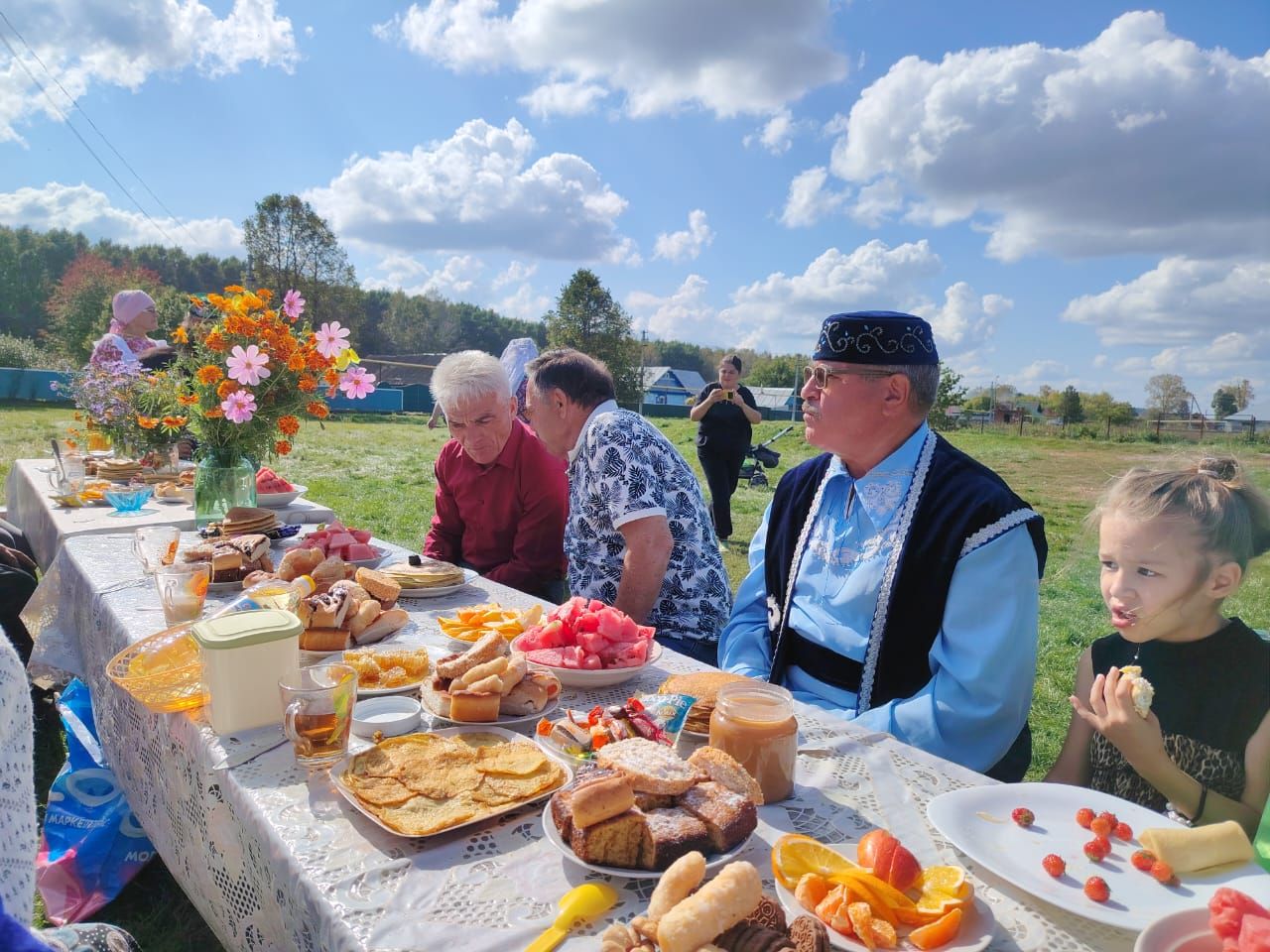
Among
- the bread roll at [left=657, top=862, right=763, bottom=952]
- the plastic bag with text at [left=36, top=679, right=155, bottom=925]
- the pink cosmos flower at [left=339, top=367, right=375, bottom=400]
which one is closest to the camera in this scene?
the bread roll at [left=657, top=862, right=763, bottom=952]

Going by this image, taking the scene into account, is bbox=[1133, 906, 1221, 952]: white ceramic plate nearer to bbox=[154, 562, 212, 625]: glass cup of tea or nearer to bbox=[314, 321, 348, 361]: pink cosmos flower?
bbox=[154, 562, 212, 625]: glass cup of tea

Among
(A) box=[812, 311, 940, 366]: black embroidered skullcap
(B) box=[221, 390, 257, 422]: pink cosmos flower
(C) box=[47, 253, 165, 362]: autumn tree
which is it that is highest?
(C) box=[47, 253, 165, 362]: autumn tree

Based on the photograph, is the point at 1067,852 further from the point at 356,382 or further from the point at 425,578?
the point at 356,382

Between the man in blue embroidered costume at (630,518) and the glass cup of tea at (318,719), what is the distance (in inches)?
60.8

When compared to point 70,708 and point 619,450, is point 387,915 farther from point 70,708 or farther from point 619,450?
point 70,708

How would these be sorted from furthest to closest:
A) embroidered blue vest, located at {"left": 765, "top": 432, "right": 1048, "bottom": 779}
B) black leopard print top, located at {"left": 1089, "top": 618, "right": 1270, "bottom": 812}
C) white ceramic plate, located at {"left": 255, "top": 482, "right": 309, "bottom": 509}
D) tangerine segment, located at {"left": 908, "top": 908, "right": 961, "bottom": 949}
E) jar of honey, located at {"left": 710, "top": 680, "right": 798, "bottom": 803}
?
white ceramic plate, located at {"left": 255, "top": 482, "right": 309, "bottom": 509}, embroidered blue vest, located at {"left": 765, "top": 432, "right": 1048, "bottom": 779}, black leopard print top, located at {"left": 1089, "top": 618, "right": 1270, "bottom": 812}, jar of honey, located at {"left": 710, "top": 680, "right": 798, "bottom": 803}, tangerine segment, located at {"left": 908, "top": 908, "right": 961, "bottom": 949}

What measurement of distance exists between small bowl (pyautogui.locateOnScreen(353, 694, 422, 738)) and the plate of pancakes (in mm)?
576

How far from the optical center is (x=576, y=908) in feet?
3.65

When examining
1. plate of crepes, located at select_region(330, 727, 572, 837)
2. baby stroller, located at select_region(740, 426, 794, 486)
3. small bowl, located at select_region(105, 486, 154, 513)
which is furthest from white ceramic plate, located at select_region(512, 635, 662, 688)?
baby stroller, located at select_region(740, 426, 794, 486)

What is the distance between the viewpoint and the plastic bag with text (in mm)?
2459

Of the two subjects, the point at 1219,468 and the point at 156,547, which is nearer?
the point at 1219,468

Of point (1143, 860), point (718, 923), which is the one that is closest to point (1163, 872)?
point (1143, 860)

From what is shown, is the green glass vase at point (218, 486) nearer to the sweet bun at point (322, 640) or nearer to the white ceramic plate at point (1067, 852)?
the sweet bun at point (322, 640)

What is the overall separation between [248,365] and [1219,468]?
140 inches
